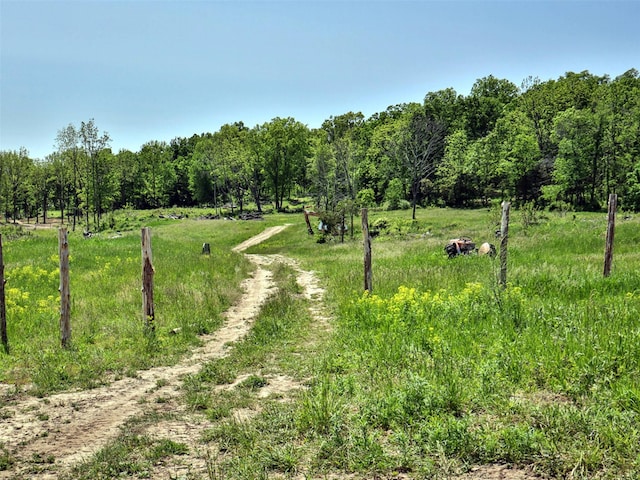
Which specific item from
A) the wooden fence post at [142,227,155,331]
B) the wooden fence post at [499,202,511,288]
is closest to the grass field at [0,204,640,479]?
the wooden fence post at [142,227,155,331]

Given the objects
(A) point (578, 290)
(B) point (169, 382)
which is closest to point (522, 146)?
(A) point (578, 290)

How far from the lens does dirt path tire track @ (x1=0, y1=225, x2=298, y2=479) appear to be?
5252mm

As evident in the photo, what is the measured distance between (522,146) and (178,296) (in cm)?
5380

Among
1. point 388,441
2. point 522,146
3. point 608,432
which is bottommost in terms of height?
point 388,441

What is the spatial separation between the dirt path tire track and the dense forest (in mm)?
28600

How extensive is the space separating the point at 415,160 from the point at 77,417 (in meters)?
46.9

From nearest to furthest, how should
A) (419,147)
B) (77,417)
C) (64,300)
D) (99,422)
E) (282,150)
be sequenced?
(99,422) < (77,417) < (64,300) < (419,147) < (282,150)

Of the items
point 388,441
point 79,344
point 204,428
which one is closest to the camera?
point 388,441

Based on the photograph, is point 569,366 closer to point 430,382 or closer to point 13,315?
point 430,382

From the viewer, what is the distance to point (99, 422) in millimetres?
6152

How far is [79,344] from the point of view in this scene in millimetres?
9695

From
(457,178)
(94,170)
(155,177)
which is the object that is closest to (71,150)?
(94,170)

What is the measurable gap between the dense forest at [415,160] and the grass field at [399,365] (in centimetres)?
2436

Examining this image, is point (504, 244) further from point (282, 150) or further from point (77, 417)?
point (282, 150)
